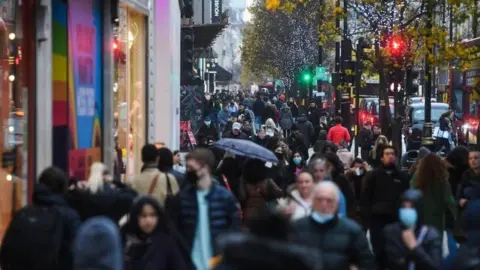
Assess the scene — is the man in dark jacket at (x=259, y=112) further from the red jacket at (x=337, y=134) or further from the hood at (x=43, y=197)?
the hood at (x=43, y=197)

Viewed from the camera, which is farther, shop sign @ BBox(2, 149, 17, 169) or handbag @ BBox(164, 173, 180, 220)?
shop sign @ BBox(2, 149, 17, 169)

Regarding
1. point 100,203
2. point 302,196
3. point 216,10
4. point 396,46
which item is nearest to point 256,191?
point 302,196

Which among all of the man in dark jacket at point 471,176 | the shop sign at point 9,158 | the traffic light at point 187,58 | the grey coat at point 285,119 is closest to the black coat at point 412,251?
the man in dark jacket at point 471,176

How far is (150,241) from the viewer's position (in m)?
7.99

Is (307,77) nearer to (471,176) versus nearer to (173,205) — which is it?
(471,176)

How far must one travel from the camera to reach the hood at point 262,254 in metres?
4.64

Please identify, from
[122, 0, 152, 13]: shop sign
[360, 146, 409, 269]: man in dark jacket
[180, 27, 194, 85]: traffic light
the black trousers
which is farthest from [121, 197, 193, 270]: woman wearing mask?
[180, 27, 194, 85]: traffic light

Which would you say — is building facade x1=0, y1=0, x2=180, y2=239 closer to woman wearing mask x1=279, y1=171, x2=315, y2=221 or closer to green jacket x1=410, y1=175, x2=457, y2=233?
woman wearing mask x1=279, y1=171, x2=315, y2=221

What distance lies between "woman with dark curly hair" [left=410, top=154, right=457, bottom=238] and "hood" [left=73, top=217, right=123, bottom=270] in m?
5.03

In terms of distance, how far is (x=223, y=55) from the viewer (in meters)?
145

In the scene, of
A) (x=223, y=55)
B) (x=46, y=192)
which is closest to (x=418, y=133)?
(x=46, y=192)

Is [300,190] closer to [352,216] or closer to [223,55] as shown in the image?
[352,216]

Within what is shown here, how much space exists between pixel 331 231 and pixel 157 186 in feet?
12.4

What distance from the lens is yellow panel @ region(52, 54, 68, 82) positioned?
46.4ft
